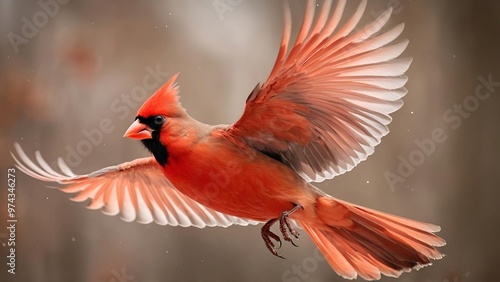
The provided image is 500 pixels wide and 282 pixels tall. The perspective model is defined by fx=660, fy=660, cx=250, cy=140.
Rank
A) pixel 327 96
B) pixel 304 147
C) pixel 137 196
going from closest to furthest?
pixel 327 96 → pixel 304 147 → pixel 137 196

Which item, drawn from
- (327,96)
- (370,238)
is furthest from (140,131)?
(370,238)

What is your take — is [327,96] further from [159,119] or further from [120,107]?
[120,107]

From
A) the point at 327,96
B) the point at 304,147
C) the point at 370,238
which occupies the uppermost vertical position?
the point at 327,96

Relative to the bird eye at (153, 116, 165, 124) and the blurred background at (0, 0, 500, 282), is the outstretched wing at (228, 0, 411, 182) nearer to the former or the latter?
the bird eye at (153, 116, 165, 124)

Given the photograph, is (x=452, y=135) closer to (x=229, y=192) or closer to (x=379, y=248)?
(x=379, y=248)

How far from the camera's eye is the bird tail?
5.74 ft

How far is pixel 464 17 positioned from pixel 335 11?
99cm

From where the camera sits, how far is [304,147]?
173 centimetres

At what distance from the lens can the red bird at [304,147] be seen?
1542 millimetres

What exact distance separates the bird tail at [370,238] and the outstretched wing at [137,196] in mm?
231

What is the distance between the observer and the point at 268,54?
2062 millimetres

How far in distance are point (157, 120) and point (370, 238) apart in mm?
657

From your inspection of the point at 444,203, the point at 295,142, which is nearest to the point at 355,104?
the point at 295,142

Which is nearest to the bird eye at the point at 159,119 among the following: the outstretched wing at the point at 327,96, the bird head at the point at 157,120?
the bird head at the point at 157,120
